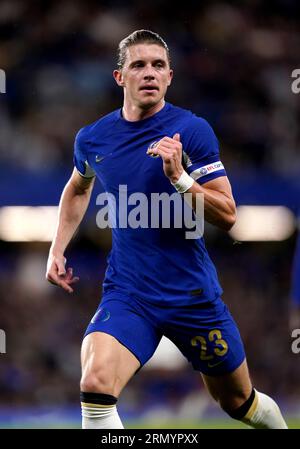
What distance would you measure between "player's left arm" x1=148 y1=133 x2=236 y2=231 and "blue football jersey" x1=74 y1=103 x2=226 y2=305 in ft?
0.24

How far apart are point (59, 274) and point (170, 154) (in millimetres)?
1025

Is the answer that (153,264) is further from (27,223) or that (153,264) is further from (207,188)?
(27,223)

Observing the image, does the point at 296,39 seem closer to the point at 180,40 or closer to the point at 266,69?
the point at 266,69

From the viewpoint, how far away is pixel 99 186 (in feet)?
30.9

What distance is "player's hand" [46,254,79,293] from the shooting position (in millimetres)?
5094

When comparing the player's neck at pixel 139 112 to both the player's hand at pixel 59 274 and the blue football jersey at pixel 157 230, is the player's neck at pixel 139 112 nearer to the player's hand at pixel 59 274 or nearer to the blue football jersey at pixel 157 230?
the blue football jersey at pixel 157 230

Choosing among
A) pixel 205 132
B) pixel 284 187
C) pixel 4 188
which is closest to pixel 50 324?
pixel 4 188

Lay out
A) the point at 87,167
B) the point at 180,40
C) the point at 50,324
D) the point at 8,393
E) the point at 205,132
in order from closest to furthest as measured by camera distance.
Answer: the point at 205,132, the point at 87,167, the point at 8,393, the point at 50,324, the point at 180,40

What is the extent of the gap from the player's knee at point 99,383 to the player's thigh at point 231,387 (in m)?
0.79

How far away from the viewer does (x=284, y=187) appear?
9.88 metres

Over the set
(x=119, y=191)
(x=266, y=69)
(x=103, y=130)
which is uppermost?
(x=266, y=69)

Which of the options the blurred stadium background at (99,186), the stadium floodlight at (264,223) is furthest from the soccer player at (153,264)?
the stadium floodlight at (264,223)

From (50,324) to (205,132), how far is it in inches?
219

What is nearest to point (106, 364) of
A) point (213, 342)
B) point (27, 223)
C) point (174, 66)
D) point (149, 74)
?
point (213, 342)
